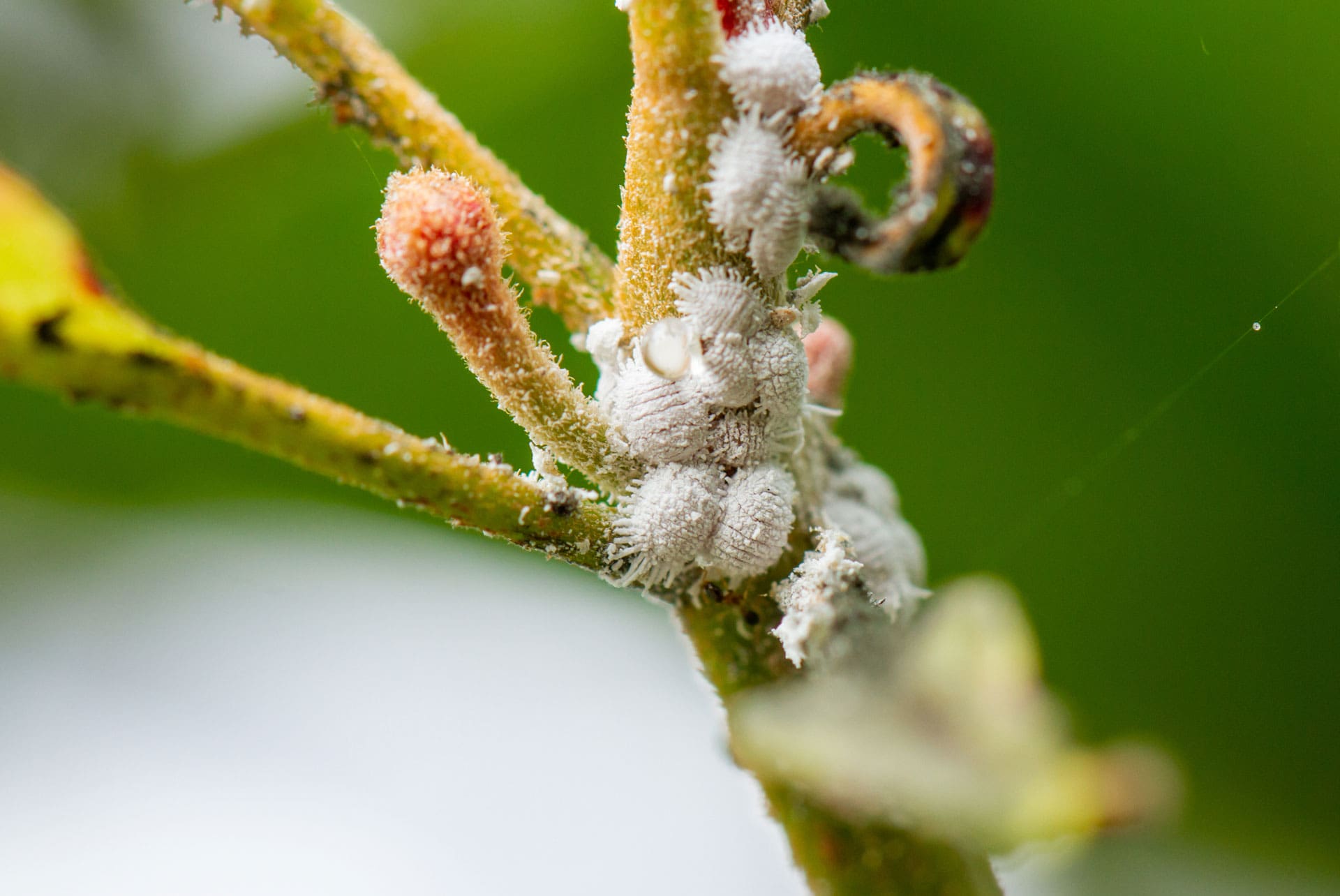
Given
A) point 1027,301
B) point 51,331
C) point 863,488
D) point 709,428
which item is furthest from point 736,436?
point 1027,301

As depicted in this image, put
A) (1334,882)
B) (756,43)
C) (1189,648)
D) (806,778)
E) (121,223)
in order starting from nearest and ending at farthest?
(756,43) → (806,778) → (1334,882) → (1189,648) → (121,223)

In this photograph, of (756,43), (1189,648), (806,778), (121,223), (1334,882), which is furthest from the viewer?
(121,223)

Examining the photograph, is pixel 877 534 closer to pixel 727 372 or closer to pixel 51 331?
pixel 727 372

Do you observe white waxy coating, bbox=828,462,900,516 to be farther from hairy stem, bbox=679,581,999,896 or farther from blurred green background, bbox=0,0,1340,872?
blurred green background, bbox=0,0,1340,872

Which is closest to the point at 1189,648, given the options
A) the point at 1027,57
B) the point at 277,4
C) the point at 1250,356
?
the point at 1250,356

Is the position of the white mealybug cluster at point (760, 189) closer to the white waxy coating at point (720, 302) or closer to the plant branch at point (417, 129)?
the white waxy coating at point (720, 302)

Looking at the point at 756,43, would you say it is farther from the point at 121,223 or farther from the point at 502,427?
the point at 121,223

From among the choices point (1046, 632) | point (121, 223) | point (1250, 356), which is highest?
point (121, 223)

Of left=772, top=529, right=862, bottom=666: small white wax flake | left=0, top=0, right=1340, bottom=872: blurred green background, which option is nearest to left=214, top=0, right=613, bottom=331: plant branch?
left=772, top=529, right=862, bottom=666: small white wax flake
